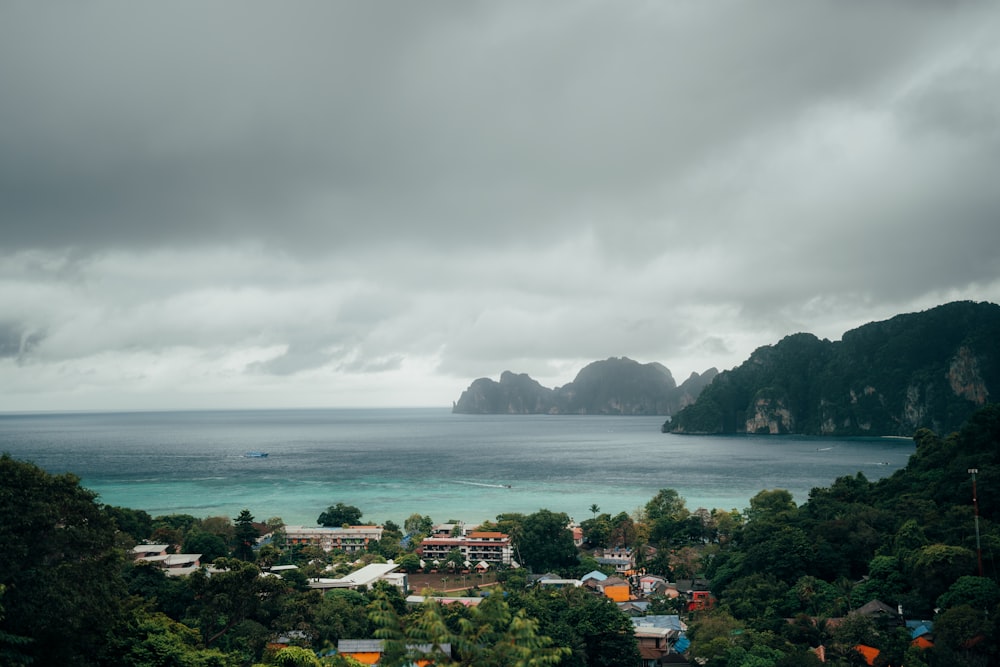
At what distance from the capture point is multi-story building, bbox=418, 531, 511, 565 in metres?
34.4

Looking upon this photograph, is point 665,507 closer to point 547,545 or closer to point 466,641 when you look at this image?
point 547,545

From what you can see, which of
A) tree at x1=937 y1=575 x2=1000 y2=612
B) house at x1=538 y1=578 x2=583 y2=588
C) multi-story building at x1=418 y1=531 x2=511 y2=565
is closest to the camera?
tree at x1=937 y1=575 x2=1000 y2=612

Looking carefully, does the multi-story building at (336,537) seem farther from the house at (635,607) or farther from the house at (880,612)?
the house at (880,612)

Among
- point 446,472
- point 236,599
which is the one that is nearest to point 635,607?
point 236,599

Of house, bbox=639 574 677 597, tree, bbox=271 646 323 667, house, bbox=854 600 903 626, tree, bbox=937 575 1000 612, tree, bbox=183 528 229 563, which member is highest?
tree, bbox=271 646 323 667

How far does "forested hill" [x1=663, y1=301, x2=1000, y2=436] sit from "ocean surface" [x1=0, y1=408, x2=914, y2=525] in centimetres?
863

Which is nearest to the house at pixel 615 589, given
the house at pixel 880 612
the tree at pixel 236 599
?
the house at pixel 880 612

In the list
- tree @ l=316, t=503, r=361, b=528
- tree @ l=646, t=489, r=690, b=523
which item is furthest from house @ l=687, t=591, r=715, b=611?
tree @ l=316, t=503, r=361, b=528

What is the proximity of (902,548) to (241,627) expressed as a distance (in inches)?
847

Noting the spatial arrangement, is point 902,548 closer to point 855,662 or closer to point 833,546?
point 833,546

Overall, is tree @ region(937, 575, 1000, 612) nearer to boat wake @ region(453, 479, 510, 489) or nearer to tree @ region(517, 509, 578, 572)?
tree @ region(517, 509, 578, 572)

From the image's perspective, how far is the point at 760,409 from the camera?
5153 inches

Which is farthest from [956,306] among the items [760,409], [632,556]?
[632,556]

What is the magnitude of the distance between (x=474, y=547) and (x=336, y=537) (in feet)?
28.4
